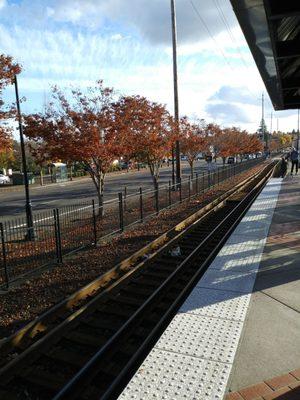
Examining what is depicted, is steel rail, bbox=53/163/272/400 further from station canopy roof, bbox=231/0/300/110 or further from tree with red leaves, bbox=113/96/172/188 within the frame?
tree with red leaves, bbox=113/96/172/188

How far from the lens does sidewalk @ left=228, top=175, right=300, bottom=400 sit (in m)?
4.20

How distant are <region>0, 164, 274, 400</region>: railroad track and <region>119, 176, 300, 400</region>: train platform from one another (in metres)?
0.58

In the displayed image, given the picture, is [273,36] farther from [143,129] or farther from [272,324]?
[143,129]

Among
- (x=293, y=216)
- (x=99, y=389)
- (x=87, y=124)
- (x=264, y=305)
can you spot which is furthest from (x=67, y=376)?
(x=87, y=124)

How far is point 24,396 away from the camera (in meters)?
4.54

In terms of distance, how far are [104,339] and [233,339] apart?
1923mm

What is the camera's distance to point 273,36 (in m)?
6.03

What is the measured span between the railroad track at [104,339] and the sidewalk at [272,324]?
4.52 feet

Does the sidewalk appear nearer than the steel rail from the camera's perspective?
Yes

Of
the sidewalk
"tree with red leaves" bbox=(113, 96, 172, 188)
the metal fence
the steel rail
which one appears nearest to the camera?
the sidewalk

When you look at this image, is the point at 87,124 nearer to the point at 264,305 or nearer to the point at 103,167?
the point at 103,167

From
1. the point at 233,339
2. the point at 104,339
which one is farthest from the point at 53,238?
the point at 233,339

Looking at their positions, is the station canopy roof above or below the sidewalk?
above

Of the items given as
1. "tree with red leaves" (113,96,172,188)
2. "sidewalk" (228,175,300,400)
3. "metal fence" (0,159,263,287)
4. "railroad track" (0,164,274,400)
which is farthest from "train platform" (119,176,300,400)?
"tree with red leaves" (113,96,172,188)
